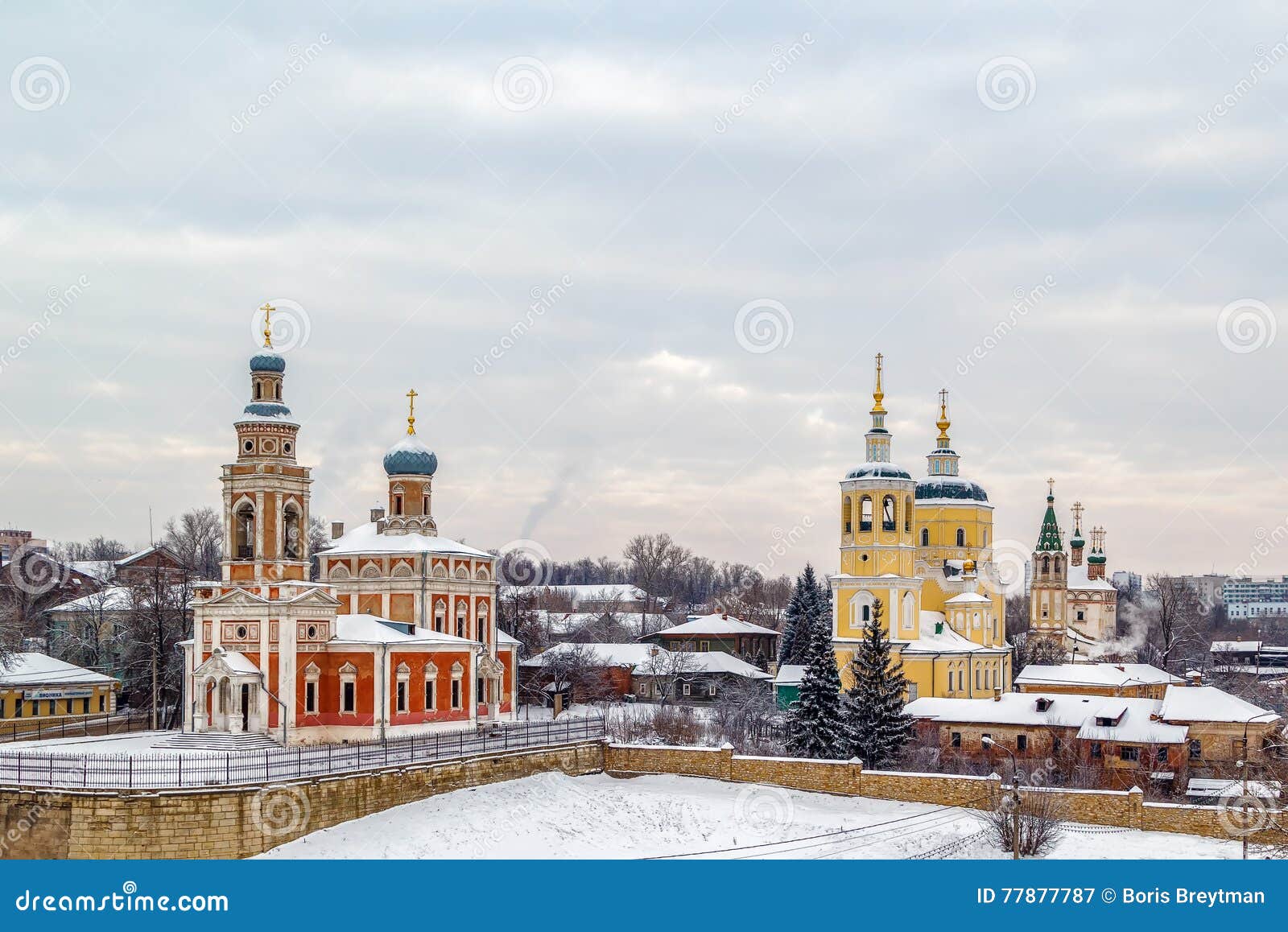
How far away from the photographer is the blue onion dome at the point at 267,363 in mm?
37906

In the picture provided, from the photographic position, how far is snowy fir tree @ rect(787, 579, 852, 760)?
41594 millimetres

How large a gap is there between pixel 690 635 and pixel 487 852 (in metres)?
46.3

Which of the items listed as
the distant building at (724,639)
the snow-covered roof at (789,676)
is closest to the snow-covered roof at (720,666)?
the distant building at (724,639)

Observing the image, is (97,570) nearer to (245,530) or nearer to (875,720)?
(245,530)

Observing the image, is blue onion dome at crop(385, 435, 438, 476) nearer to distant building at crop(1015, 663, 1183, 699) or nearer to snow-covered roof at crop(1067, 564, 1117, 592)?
distant building at crop(1015, 663, 1183, 699)

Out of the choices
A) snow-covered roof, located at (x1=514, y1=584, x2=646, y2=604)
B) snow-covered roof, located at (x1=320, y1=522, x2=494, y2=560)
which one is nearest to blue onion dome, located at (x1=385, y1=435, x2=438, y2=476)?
snow-covered roof, located at (x1=320, y1=522, x2=494, y2=560)

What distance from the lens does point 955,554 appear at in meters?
65.4

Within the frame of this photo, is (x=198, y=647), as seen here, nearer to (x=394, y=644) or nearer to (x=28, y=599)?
(x=394, y=644)

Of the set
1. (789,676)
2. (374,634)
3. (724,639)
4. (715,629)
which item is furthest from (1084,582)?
(374,634)

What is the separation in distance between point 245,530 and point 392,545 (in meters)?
7.78

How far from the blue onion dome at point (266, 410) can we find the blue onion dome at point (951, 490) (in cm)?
3567

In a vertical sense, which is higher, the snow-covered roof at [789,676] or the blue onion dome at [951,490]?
the blue onion dome at [951,490]

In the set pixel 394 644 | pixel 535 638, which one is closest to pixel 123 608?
pixel 535 638

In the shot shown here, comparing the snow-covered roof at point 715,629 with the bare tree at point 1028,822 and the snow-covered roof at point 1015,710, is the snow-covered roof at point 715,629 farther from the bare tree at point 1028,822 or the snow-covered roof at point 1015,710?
the bare tree at point 1028,822
